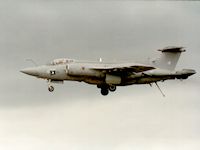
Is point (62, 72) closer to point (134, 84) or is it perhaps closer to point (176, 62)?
point (134, 84)

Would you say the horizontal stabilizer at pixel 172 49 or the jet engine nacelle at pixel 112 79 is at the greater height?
the horizontal stabilizer at pixel 172 49

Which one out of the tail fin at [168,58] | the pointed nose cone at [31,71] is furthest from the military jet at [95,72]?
the tail fin at [168,58]

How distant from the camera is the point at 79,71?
1981 inches

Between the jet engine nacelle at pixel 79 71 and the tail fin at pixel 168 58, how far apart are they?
22.0ft

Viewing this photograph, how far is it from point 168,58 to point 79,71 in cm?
898

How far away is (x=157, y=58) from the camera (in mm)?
55375

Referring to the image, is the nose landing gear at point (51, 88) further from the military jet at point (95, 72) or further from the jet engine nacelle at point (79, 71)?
the jet engine nacelle at point (79, 71)

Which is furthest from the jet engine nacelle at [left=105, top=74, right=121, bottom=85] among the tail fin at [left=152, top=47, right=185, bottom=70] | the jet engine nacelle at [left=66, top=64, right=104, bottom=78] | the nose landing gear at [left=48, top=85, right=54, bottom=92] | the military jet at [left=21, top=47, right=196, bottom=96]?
the tail fin at [left=152, top=47, right=185, bottom=70]

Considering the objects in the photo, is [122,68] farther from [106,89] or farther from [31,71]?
[31,71]

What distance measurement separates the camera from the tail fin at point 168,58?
5500 cm

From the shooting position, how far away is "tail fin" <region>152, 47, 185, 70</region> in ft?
180

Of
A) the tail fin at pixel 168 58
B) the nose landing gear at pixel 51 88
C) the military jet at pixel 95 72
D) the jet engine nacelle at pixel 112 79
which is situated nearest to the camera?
the nose landing gear at pixel 51 88

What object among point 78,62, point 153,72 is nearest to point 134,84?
point 153,72

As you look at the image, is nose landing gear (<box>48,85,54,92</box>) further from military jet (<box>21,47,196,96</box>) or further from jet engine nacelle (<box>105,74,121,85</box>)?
jet engine nacelle (<box>105,74,121,85</box>)
